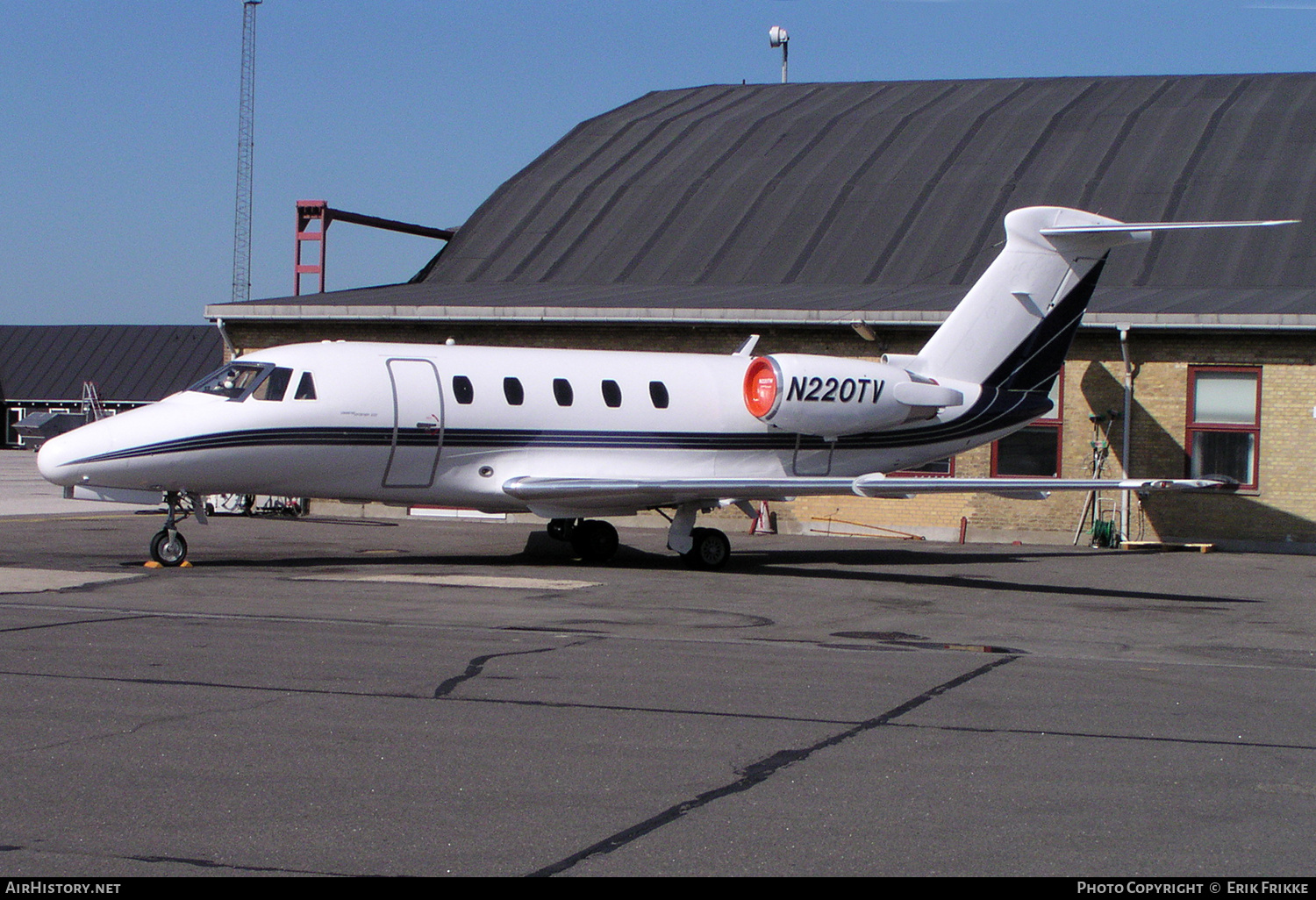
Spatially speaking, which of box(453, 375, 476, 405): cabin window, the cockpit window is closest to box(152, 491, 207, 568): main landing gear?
the cockpit window

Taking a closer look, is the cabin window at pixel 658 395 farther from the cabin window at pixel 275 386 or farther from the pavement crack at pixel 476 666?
the pavement crack at pixel 476 666

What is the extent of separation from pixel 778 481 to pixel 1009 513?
31.1ft

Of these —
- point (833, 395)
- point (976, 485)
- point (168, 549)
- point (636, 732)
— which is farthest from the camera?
point (833, 395)

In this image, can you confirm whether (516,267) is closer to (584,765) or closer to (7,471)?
(7,471)

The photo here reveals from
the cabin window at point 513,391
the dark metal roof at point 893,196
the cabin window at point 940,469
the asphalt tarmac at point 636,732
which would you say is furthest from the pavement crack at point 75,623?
the cabin window at point 940,469

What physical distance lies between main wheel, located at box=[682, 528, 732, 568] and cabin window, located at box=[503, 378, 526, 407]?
3.09 metres

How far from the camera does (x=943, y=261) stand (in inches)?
1199

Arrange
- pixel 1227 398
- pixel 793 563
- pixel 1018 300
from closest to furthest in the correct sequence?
pixel 793 563
pixel 1018 300
pixel 1227 398

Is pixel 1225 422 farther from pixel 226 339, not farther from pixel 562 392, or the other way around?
pixel 226 339

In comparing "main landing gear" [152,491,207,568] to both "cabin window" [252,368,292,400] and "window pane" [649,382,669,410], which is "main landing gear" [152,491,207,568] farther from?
"window pane" [649,382,669,410]

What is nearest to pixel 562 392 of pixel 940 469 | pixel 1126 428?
pixel 940 469

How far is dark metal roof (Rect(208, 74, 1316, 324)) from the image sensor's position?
2923 cm

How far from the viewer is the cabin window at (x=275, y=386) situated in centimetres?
1786

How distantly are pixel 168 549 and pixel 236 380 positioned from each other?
2309mm
